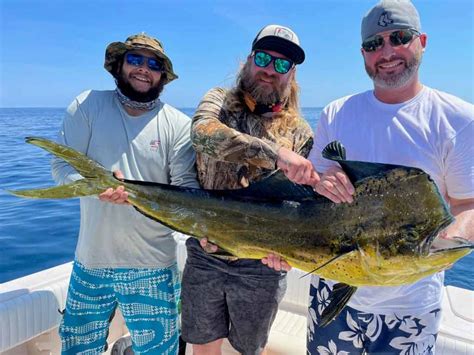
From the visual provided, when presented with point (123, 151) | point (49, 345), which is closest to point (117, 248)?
point (123, 151)

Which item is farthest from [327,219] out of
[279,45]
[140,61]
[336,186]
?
[140,61]

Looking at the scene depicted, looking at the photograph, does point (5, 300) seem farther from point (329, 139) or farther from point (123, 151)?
point (329, 139)

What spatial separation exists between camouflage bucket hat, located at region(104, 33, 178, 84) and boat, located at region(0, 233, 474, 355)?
163 cm

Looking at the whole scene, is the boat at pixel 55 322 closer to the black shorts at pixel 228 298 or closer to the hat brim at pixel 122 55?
the black shorts at pixel 228 298

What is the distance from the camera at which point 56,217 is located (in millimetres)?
8555

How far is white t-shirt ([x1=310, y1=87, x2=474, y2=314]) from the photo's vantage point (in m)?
1.71

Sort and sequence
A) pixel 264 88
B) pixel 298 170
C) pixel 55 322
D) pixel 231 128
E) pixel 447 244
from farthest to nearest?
pixel 55 322 < pixel 264 88 < pixel 231 128 < pixel 298 170 < pixel 447 244

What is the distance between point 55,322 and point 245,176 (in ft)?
6.04

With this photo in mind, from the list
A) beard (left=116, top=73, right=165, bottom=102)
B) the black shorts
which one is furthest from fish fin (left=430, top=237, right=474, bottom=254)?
beard (left=116, top=73, right=165, bottom=102)

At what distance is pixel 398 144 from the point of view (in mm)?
1794

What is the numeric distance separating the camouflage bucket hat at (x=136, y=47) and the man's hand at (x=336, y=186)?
4.71ft

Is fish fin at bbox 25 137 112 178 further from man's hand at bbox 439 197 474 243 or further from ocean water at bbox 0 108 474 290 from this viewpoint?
ocean water at bbox 0 108 474 290

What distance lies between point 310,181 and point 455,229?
0.57 meters

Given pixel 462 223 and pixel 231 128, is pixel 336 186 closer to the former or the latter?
pixel 462 223
